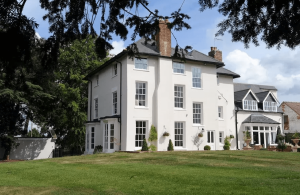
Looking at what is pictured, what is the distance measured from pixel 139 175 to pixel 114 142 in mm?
13466

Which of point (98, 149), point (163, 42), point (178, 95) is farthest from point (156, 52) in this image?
point (98, 149)

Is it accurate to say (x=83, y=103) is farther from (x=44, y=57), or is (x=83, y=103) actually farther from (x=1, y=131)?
(x=44, y=57)

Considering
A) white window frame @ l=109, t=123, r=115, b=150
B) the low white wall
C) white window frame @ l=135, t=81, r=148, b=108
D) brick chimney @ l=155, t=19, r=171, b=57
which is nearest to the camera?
white window frame @ l=135, t=81, r=148, b=108

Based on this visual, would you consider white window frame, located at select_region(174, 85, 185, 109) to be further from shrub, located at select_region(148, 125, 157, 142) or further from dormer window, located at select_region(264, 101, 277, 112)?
dormer window, located at select_region(264, 101, 277, 112)

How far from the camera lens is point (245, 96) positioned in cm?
3594

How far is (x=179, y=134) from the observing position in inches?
1038

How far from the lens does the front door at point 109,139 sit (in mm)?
25522

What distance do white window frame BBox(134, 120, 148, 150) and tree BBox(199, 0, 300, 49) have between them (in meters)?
19.3

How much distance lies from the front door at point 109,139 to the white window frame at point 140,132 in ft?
6.39

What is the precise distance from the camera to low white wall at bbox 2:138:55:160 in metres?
30.3

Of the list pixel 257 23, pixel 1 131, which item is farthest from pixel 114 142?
pixel 257 23

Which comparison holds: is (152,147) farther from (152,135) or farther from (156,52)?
(156,52)

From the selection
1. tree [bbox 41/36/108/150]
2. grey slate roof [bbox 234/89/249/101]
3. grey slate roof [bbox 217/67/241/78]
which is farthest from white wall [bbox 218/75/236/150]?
tree [bbox 41/36/108/150]

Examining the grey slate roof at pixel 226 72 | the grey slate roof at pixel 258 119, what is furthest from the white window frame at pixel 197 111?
the grey slate roof at pixel 258 119
